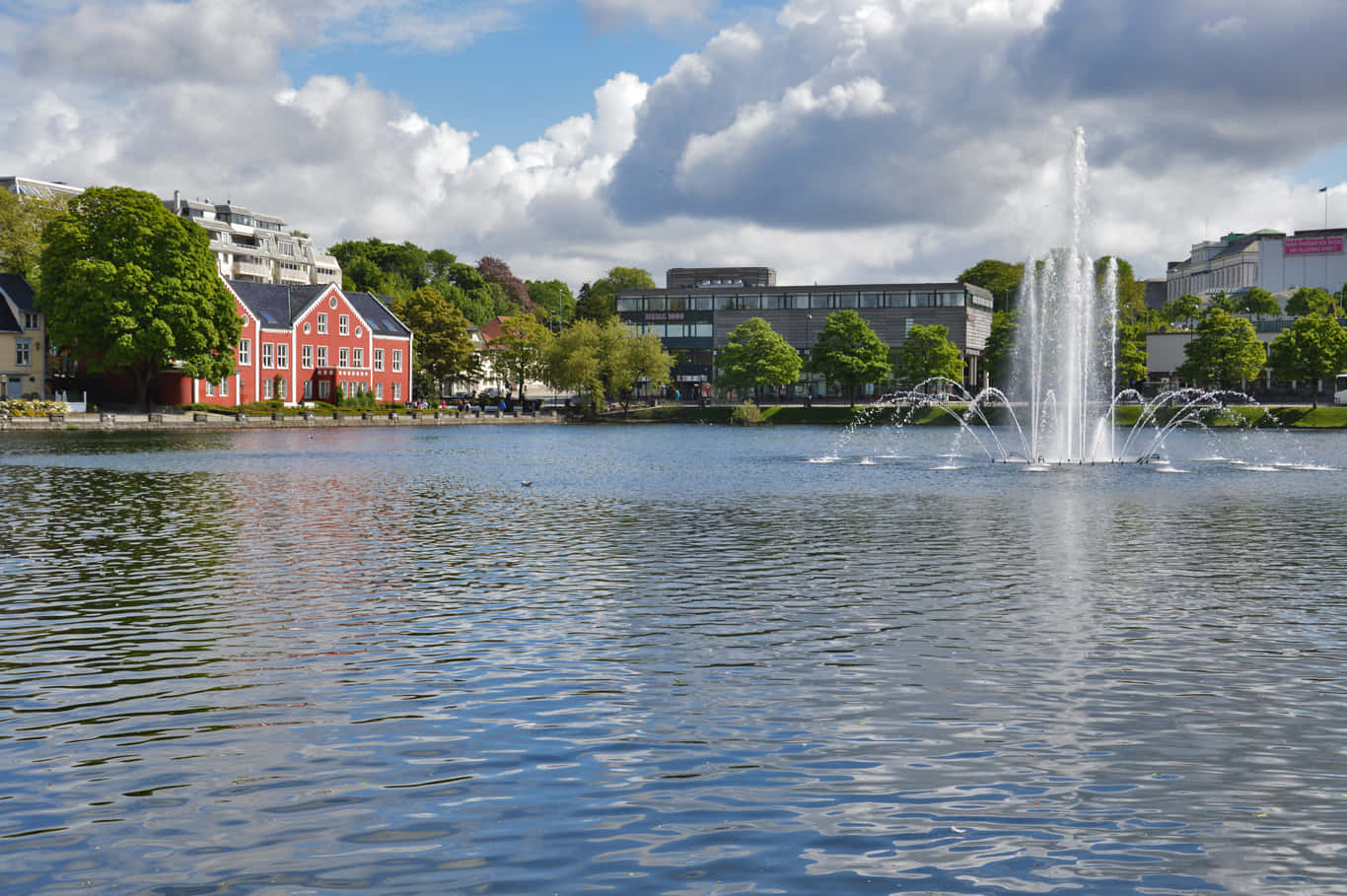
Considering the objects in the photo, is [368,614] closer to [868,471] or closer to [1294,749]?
[1294,749]

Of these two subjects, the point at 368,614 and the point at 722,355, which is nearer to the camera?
the point at 368,614

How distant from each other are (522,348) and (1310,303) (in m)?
126

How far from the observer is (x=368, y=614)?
19406 millimetres

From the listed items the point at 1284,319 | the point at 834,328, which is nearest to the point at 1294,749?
the point at 834,328

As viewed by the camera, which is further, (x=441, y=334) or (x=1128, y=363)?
(x=441, y=334)

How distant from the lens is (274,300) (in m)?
133

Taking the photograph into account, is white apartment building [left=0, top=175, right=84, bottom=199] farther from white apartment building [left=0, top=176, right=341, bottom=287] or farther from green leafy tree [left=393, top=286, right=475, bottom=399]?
green leafy tree [left=393, top=286, right=475, bottom=399]

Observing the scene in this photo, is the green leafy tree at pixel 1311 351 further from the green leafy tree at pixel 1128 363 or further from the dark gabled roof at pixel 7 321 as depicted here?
the dark gabled roof at pixel 7 321

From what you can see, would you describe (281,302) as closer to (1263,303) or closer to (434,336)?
(434,336)

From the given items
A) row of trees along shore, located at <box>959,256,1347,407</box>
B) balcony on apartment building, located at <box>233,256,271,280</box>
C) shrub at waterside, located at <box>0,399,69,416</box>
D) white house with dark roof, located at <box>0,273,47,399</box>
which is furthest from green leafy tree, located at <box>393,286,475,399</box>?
row of trees along shore, located at <box>959,256,1347,407</box>

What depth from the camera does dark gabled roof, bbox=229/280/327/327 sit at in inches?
5079

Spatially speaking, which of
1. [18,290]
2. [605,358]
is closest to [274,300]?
[18,290]

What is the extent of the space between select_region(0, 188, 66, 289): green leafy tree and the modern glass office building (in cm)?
8333

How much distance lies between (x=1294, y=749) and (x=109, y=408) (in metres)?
119
